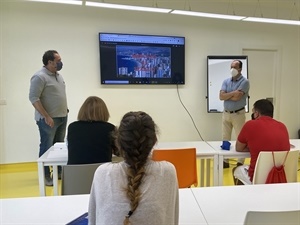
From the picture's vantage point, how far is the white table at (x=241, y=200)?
4.02 ft

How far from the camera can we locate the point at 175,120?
4.70 meters

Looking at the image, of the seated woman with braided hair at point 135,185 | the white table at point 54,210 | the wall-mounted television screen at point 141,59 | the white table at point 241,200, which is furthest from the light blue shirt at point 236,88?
the seated woman with braided hair at point 135,185

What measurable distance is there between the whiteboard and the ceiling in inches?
33.8

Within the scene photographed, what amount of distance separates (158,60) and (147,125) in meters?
3.64

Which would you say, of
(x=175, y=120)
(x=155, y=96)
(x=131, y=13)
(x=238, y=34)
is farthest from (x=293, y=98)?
(x=131, y=13)

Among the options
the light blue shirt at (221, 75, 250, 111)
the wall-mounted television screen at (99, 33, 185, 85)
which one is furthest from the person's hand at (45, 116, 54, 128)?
the light blue shirt at (221, 75, 250, 111)

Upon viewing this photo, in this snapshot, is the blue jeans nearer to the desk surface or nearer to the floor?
the floor

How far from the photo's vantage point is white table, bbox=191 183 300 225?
4.02 ft

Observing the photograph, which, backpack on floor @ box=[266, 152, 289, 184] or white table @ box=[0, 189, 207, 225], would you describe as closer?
white table @ box=[0, 189, 207, 225]

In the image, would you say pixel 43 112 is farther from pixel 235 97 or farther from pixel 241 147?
pixel 235 97

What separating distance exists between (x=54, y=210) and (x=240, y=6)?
4.71 metres

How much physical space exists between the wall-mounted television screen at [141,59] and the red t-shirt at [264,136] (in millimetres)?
2474

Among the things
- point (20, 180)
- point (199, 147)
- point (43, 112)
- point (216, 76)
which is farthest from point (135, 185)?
point (216, 76)

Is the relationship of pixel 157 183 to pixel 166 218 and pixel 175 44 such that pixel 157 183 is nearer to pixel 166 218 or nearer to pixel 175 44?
pixel 166 218
